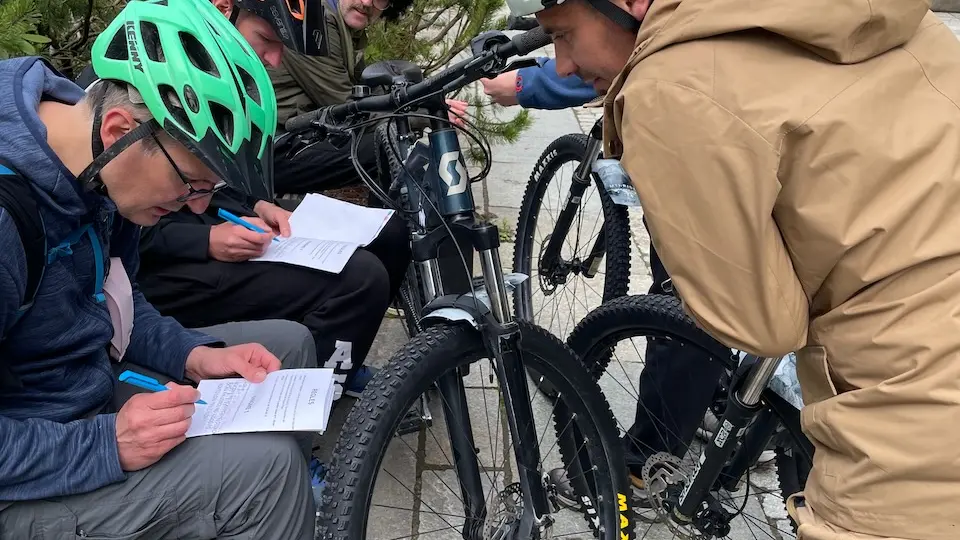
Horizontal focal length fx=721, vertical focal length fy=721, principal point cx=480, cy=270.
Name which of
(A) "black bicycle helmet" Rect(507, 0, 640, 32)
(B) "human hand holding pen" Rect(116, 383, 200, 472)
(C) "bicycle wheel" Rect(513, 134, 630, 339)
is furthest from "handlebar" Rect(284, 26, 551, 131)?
(C) "bicycle wheel" Rect(513, 134, 630, 339)

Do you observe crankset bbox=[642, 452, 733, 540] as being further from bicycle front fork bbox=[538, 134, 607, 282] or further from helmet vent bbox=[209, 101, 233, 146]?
helmet vent bbox=[209, 101, 233, 146]

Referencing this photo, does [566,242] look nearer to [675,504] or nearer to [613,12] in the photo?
[675,504]

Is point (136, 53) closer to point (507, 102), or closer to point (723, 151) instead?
point (723, 151)

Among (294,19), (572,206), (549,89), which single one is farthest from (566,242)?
(294,19)

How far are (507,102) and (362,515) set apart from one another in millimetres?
1547

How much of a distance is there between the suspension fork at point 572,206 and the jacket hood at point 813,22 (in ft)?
4.95

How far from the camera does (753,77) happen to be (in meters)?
1.08

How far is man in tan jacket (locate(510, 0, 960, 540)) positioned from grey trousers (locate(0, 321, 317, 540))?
95cm

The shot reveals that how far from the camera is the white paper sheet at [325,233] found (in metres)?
2.32

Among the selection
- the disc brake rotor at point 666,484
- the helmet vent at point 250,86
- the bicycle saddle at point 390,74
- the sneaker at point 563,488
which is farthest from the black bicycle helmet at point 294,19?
the disc brake rotor at point 666,484

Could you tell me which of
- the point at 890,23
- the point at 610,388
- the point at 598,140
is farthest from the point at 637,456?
the point at 890,23

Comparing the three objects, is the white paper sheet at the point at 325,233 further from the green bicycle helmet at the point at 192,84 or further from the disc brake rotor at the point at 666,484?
the disc brake rotor at the point at 666,484

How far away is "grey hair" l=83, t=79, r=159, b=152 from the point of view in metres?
1.36

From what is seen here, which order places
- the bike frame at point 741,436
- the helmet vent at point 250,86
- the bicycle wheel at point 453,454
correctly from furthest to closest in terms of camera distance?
the bike frame at point 741,436 → the bicycle wheel at point 453,454 → the helmet vent at point 250,86
